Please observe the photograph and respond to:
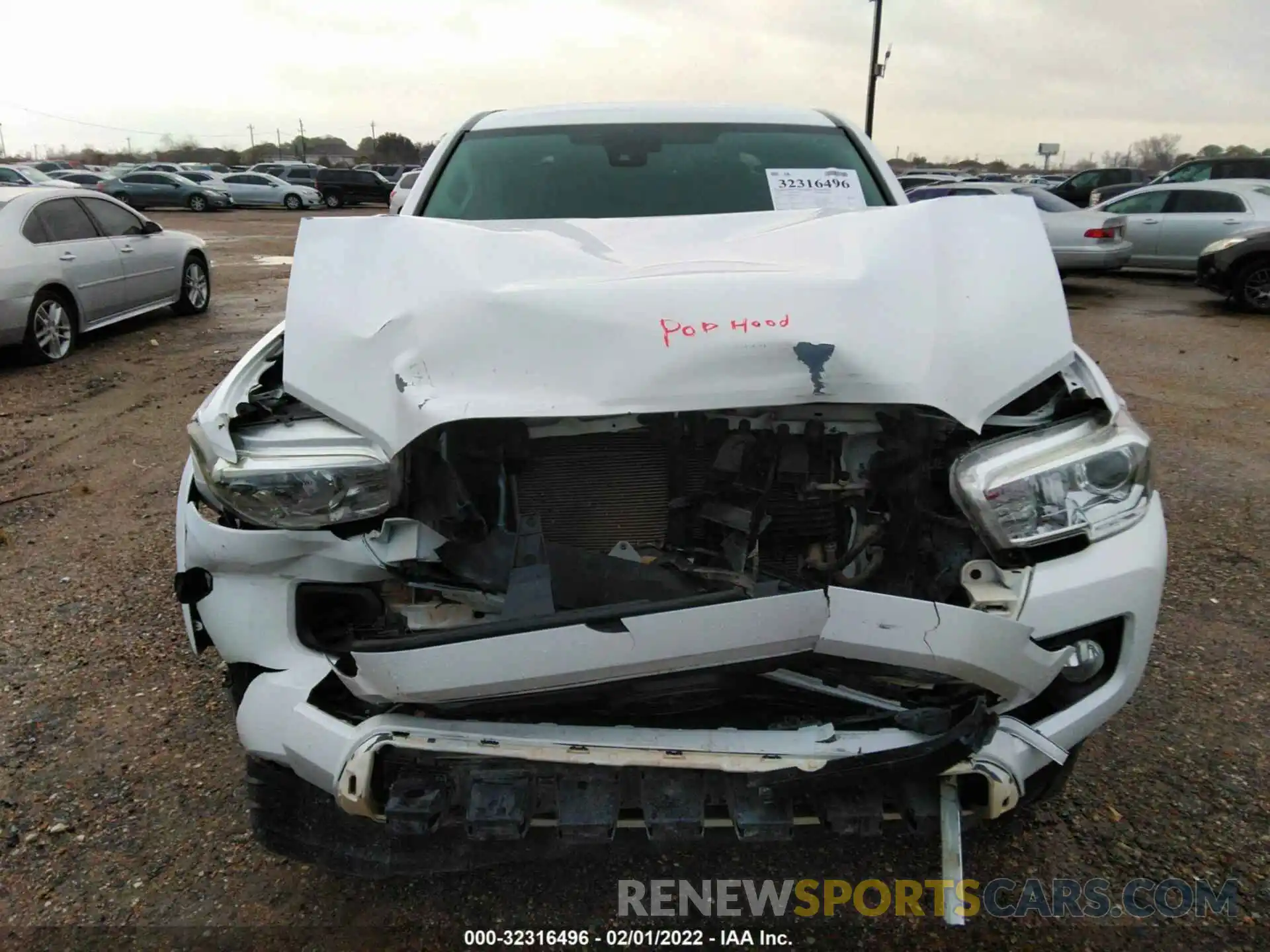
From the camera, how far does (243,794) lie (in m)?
2.40

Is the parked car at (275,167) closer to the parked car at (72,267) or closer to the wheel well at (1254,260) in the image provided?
the parked car at (72,267)

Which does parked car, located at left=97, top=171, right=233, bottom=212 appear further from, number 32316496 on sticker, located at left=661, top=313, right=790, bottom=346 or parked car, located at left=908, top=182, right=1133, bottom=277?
number 32316496 on sticker, located at left=661, top=313, right=790, bottom=346

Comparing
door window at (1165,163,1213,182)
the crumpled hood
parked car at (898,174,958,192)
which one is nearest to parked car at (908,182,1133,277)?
door window at (1165,163,1213,182)

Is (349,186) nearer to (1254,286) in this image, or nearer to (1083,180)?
(1083,180)

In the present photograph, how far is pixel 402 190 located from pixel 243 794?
248 centimetres

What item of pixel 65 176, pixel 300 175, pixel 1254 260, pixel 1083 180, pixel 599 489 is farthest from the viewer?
pixel 300 175

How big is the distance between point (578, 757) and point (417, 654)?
360mm

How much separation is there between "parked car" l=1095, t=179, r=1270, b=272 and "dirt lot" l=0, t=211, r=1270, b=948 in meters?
9.06

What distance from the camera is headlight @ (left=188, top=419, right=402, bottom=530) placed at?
5.86ft

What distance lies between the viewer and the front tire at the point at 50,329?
24.0 feet

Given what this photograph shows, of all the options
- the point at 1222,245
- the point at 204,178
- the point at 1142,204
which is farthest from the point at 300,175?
the point at 1222,245

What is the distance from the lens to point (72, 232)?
8023 mm

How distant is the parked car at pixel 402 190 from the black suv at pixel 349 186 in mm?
32077

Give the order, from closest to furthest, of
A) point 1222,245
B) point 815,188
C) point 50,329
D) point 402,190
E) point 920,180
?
point 815,188, point 402,190, point 50,329, point 1222,245, point 920,180
